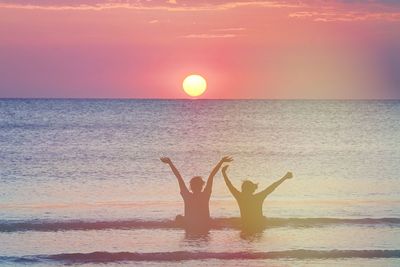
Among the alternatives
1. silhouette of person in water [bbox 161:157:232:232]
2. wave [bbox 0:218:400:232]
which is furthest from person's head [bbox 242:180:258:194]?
wave [bbox 0:218:400:232]

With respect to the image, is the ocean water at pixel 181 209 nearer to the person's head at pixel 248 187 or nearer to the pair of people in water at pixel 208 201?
the pair of people in water at pixel 208 201

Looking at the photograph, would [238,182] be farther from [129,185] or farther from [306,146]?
[306,146]

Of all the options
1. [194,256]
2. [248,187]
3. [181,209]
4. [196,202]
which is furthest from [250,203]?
[181,209]

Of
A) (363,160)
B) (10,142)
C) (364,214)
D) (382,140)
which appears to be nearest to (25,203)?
(364,214)

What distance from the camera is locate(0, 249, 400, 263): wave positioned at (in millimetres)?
16763

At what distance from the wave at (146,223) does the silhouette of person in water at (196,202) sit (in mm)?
1132

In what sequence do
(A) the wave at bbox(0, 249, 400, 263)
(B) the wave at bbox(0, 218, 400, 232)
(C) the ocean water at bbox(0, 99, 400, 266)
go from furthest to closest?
(B) the wave at bbox(0, 218, 400, 232), (C) the ocean water at bbox(0, 99, 400, 266), (A) the wave at bbox(0, 249, 400, 263)

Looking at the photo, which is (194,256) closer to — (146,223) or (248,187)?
(248,187)

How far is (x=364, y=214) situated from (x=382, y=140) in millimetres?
37266

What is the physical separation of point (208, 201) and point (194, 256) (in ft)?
7.12

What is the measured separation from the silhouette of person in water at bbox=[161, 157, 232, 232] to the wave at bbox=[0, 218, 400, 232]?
113cm

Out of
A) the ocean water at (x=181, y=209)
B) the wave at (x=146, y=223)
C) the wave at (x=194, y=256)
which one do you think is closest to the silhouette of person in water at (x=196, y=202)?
the ocean water at (x=181, y=209)

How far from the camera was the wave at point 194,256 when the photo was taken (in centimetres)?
1676

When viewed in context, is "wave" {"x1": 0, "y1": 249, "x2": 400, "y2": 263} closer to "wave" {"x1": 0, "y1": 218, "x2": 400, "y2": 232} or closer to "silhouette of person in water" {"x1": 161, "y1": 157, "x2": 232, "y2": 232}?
"silhouette of person in water" {"x1": 161, "y1": 157, "x2": 232, "y2": 232}
